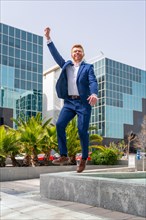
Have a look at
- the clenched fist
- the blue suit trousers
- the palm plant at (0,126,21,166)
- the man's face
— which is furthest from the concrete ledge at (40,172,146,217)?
the palm plant at (0,126,21,166)

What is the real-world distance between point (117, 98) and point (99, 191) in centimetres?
5730

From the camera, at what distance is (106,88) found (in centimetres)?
6212

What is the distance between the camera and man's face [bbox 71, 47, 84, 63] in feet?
16.9

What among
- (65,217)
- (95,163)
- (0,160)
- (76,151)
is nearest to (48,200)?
(65,217)

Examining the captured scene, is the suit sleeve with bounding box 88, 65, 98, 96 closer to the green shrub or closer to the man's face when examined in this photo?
the man's face

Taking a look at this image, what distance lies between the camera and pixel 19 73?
50.0 m

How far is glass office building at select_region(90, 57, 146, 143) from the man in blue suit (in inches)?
2255

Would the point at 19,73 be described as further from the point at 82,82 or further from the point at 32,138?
the point at 82,82

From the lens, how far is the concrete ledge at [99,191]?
7.29m

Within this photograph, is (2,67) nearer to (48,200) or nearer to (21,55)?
(21,55)

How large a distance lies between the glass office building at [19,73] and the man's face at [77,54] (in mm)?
43082

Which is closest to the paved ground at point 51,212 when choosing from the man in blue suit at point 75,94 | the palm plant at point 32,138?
the man in blue suit at point 75,94

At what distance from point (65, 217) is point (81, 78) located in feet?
11.0

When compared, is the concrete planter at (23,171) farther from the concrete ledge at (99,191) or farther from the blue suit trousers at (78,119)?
the blue suit trousers at (78,119)
